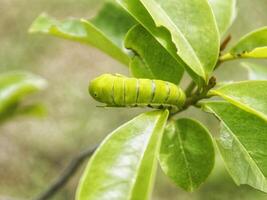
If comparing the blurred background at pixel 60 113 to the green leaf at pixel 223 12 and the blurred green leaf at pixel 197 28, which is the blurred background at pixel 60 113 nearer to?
the green leaf at pixel 223 12

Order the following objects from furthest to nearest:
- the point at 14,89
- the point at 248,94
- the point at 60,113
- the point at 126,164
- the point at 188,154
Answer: the point at 60,113, the point at 14,89, the point at 188,154, the point at 248,94, the point at 126,164

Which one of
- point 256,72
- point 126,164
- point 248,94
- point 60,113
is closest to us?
point 126,164

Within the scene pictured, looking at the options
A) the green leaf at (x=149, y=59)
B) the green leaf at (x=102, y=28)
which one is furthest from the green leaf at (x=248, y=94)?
the green leaf at (x=102, y=28)

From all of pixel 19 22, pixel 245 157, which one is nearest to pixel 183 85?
pixel 19 22

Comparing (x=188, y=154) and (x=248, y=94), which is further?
(x=188, y=154)

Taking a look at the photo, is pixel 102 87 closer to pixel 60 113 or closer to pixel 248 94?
pixel 248 94

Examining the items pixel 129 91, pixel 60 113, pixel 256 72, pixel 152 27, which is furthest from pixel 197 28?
pixel 60 113

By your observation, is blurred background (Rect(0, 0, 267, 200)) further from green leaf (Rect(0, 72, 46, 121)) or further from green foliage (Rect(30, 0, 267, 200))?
green foliage (Rect(30, 0, 267, 200))
